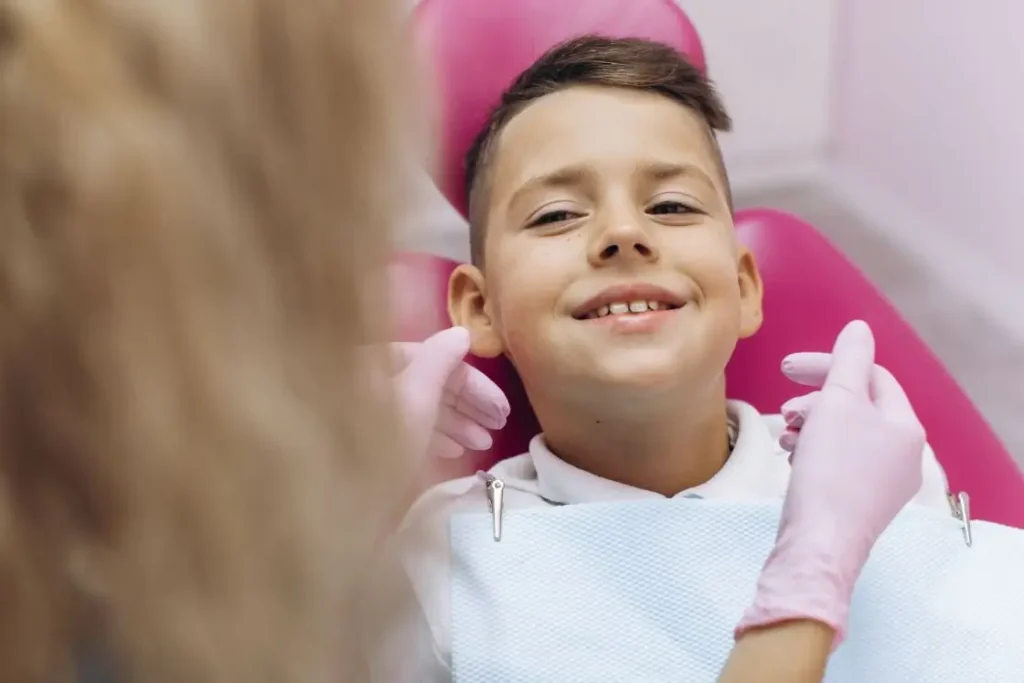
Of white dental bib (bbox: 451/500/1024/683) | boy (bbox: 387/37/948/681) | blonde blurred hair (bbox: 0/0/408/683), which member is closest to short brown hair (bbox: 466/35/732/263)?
boy (bbox: 387/37/948/681)

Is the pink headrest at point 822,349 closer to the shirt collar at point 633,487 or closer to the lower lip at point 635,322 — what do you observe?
the shirt collar at point 633,487

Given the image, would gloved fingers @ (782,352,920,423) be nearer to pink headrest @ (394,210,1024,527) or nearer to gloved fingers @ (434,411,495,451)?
pink headrest @ (394,210,1024,527)

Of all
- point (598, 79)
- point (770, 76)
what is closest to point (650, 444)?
point (598, 79)

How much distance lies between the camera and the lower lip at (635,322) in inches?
37.3

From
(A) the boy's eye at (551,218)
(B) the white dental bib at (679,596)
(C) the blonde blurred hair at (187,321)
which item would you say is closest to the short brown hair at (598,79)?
(A) the boy's eye at (551,218)

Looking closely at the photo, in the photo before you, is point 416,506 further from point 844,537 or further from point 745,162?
point 745,162

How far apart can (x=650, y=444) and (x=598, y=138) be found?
0.32 meters

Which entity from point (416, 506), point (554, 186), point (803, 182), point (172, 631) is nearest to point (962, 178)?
point (803, 182)

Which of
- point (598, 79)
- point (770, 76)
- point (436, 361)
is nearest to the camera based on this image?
point (436, 361)

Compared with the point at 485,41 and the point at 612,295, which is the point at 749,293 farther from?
the point at 485,41

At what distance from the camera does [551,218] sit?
103cm

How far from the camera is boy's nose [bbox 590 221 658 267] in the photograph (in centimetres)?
95

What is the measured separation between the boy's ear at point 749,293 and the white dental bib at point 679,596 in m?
0.26

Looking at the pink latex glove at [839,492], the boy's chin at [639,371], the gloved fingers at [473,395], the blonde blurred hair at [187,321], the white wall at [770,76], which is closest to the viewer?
the blonde blurred hair at [187,321]
